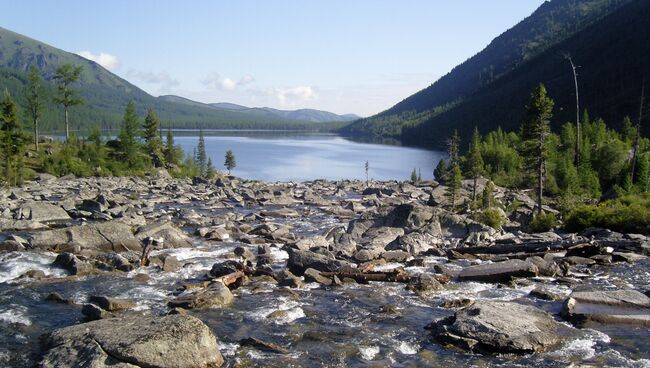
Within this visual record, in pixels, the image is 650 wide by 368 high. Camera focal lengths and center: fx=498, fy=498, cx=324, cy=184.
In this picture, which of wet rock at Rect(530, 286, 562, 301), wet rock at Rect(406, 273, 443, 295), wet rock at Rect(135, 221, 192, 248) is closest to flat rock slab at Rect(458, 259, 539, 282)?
wet rock at Rect(406, 273, 443, 295)

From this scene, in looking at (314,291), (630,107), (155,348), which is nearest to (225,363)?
(155,348)

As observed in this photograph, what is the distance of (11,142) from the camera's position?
71.3 metres

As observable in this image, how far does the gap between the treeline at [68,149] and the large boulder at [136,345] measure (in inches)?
2325

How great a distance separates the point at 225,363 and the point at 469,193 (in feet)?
211

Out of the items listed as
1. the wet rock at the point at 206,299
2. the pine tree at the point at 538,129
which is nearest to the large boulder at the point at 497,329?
the wet rock at the point at 206,299

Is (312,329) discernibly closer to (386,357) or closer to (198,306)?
(386,357)

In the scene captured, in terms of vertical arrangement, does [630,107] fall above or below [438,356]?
above

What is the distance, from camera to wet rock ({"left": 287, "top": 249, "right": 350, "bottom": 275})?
2809cm

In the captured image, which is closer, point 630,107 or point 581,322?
point 581,322

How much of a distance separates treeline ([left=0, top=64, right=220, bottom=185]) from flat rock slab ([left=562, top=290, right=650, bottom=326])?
68018 millimetres

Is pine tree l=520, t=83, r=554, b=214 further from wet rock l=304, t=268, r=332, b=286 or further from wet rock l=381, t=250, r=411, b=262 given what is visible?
wet rock l=304, t=268, r=332, b=286

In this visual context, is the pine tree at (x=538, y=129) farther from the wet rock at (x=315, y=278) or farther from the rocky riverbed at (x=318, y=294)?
the wet rock at (x=315, y=278)

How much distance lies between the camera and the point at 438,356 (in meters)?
17.2

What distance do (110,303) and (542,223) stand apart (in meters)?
36.1
